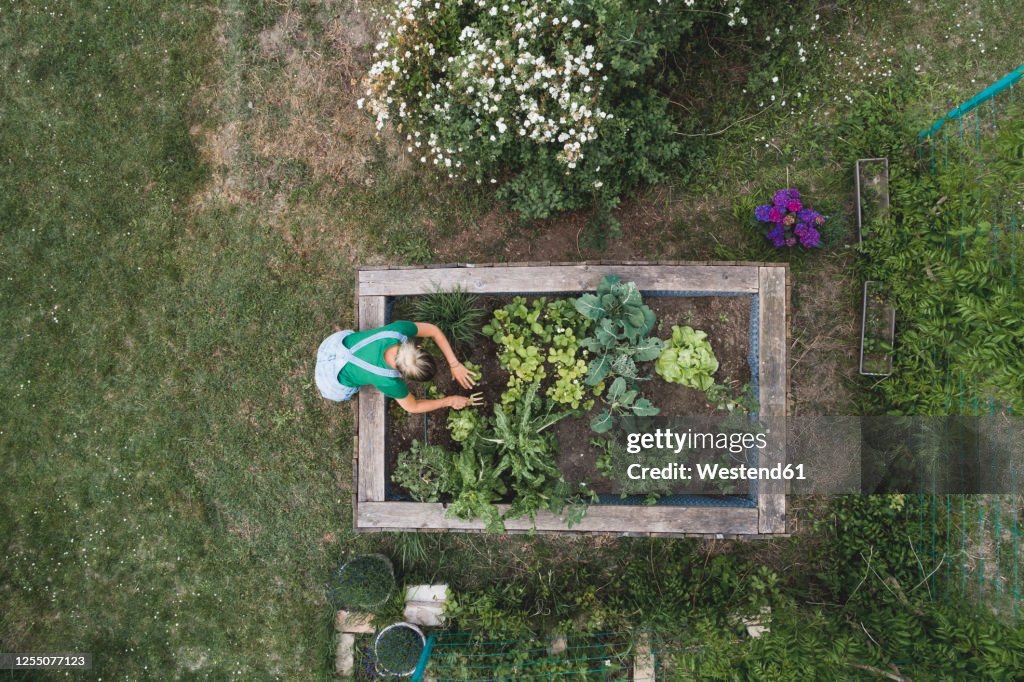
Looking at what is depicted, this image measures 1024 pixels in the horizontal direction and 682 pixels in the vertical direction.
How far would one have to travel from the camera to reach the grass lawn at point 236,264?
502 centimetres

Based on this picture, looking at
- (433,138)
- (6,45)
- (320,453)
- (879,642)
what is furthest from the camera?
(6,45)

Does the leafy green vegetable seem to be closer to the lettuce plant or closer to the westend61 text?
the lettuce plant

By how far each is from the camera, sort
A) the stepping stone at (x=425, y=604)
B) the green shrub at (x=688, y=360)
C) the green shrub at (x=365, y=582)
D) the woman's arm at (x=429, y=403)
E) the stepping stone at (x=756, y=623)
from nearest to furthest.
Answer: the woman's arm at (x=429, y=403) < the green shrub at (x=688, y=360) < the stepping stone at (x=756, y=623) < the green shrub at (x=365, y=582) < the stepping stone at (x=425, y=604)

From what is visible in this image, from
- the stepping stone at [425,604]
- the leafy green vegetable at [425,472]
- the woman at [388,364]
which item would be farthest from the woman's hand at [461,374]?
the stepping stone at [425,604]

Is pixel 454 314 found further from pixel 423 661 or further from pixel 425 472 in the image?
pixel 423 661

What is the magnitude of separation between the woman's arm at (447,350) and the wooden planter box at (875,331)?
3406 millimetres

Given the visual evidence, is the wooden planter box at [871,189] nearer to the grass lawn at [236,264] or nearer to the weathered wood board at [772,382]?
the grass lawn at [236,264]

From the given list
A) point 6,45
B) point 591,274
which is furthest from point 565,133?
point 6,45

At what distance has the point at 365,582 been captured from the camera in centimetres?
483

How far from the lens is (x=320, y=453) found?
5.26 metres

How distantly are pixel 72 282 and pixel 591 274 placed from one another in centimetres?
504

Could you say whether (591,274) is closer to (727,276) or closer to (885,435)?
(727,276)

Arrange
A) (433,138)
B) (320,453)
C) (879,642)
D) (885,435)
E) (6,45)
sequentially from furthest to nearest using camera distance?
(6,45) < (320,453) < (885,435) < (433,138) < (879,642)

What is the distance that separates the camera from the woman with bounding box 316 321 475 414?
365cm
